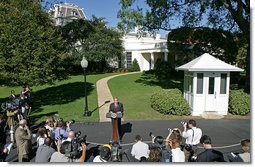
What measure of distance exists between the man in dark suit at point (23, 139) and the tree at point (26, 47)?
6.88 meters

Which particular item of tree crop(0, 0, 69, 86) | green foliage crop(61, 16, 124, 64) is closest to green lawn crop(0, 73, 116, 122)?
tree crop(0, 0, 69, 86)

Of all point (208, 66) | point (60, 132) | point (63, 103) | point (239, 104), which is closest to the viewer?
point (60, 132)

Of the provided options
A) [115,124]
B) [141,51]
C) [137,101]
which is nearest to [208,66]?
[137,101]

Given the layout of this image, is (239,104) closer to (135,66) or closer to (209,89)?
(209,89)

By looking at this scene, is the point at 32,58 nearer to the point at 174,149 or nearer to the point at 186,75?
the point at 186,75

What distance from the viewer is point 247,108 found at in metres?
13.7

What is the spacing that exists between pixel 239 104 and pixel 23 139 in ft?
34.6

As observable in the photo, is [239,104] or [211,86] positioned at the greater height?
[211,86]

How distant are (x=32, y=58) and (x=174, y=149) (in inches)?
406

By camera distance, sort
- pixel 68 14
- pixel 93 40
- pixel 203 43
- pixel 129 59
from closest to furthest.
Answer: pixel 203 43
pixel 68 14
pixel 93 40
pixel 129 59

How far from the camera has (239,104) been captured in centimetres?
1377

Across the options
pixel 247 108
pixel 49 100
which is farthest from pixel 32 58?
pixel 247 108

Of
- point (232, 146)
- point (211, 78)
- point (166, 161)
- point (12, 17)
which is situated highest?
point (12, 17)

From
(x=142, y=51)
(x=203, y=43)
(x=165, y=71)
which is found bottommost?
(x=165, y=71)
